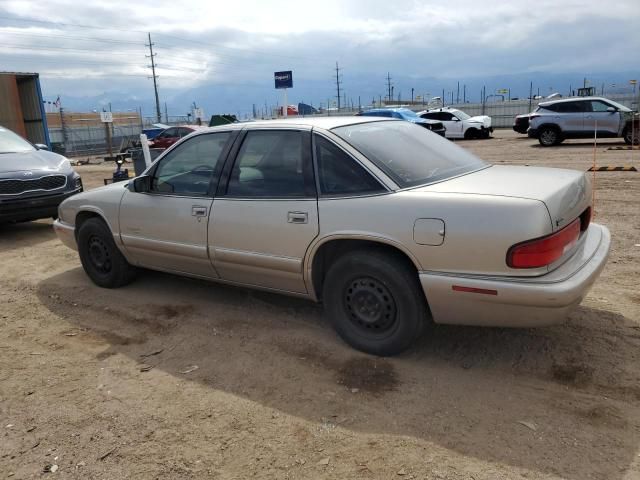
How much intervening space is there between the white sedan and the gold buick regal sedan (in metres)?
22.5

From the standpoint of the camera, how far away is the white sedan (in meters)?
25.6

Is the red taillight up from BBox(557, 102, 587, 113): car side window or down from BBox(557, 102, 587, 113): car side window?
down

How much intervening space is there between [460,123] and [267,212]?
77.3 feet

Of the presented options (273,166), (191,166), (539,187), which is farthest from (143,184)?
(539,187)

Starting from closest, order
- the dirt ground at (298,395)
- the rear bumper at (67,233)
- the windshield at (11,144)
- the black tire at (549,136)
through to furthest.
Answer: the dirt ground at (298,395) → the rear bumper at (67,233) → the windshield at (11,144) → the black tire at (549,136)

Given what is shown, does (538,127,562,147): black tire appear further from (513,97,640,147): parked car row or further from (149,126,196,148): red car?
(149,126,196,148): red car

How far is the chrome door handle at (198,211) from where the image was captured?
421 centimetres

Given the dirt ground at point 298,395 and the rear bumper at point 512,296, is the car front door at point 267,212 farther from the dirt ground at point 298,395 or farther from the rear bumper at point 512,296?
the rear bumper at point 512,296

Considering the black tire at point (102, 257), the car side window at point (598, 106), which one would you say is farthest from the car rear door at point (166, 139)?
the black tire at point (102, 257)

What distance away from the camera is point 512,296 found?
2.96m

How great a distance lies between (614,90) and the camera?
40969 millimetres

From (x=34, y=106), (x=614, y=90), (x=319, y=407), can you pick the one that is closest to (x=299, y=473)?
→ (x=319, y=407)

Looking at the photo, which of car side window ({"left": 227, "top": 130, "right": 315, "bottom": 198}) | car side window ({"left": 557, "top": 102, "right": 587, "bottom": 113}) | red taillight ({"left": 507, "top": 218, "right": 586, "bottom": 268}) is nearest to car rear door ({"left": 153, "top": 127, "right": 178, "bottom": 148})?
car side window ({"left": 557, "top": 102, "right": 587, "bottom": 113})

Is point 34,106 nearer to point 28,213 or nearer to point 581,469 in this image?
point 28,213
